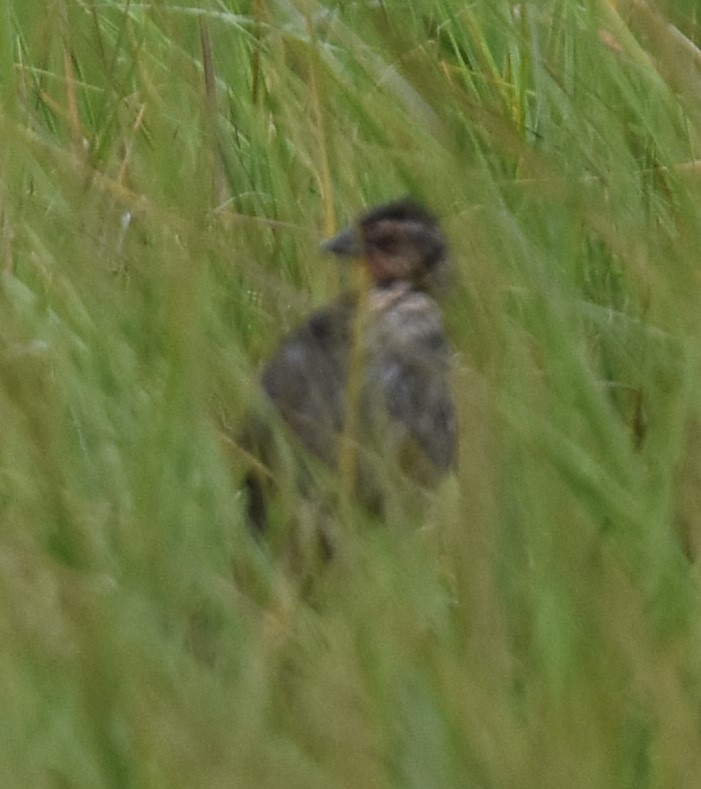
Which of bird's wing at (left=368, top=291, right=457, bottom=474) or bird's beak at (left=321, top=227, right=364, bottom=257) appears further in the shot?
bird's beak at (left=321, top=227, right=364, bottom=257)

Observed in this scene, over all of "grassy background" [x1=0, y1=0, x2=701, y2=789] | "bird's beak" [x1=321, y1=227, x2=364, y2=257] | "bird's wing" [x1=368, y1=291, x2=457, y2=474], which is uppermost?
"grassy background" [x1=0, y1=0, x2=701, y2=789]

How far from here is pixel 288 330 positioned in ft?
6.64

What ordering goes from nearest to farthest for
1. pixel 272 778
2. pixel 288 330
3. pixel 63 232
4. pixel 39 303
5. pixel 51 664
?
pixel 272 778 < pixel 51 664 < pixel 39 303 < pixel 63 232 < pixel 288 330

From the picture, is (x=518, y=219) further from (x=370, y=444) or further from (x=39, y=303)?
(x=39, y=303)

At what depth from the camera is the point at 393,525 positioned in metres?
1.28

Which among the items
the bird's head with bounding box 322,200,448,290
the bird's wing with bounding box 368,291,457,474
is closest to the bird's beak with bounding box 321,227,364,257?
the bird's head with bounding box 322,200,448,290

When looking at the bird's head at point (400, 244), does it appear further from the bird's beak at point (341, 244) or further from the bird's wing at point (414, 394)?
the bird's wing at point (414, 394)

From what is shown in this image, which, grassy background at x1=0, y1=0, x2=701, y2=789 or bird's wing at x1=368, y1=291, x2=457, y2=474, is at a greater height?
grassy background at x1=0, y1=0, x2=701, y2=789

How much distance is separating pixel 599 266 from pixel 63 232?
555mm

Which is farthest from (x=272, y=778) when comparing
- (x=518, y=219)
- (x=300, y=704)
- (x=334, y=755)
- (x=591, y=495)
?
(x=518, y=219)

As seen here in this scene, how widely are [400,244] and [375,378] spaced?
0.33 metres

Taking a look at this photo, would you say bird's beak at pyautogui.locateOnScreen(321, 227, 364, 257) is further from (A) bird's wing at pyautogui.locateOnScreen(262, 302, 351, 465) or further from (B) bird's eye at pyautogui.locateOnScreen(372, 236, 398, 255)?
(A) bird's wing at pyautogui.locateOnScreen(262, 302, 351, 465)

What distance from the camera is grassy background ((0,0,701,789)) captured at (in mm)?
1102

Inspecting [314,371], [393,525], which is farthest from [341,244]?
[393,525]
